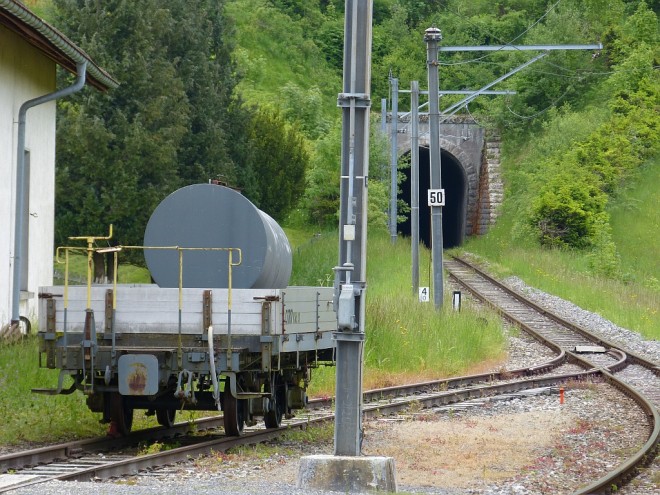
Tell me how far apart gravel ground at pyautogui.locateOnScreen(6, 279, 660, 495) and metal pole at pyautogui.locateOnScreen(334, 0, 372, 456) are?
2.81 ft

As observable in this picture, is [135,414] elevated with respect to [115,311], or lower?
lower

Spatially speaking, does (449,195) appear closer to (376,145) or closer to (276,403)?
(376,145)

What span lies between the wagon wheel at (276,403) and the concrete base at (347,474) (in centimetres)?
347

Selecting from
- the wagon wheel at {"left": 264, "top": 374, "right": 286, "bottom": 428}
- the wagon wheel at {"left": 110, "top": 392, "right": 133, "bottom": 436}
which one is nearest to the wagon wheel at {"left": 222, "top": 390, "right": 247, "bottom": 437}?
the wagon wheel at {"left": 264, "top": 374, "right": 286, "bottom": 428}

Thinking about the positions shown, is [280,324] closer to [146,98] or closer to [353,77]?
[353,77]

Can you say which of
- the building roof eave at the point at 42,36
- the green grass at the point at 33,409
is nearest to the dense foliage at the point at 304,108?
the building roof eave at the point at 42,36

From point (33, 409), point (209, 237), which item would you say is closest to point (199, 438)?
point (33, 409)

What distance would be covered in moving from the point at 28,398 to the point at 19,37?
25.5 ft

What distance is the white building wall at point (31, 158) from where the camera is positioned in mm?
19500

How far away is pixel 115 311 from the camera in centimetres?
1270

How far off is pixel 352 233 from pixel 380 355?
11392 mm

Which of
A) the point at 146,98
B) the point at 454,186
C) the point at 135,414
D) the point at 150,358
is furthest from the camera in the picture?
the point at 454,186

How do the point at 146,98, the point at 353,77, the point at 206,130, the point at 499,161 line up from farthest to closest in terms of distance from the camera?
the point at 499,161, the point at 206,130, the point at 146,98, the point at 353,77

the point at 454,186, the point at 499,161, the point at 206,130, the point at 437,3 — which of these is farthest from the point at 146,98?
the point at 437,3
